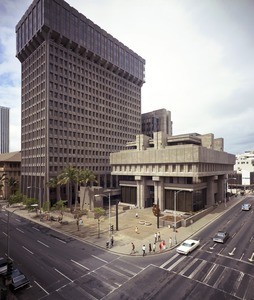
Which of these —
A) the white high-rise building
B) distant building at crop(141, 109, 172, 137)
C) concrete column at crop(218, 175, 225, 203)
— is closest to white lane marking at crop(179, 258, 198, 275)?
concrete column at crop(218, 175, 225, 203)

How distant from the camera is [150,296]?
75.8 feet

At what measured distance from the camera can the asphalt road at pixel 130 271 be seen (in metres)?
23.9

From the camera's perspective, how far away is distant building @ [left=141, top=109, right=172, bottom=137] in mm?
145000

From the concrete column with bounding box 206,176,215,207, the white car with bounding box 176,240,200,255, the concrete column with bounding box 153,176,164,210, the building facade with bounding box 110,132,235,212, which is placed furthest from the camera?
the concrete column with bounding box 206,176,215,207

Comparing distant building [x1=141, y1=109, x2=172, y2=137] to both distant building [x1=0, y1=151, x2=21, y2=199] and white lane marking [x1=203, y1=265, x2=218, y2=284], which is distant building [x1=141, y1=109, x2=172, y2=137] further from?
white lane marking [x1=203, y1=265, x2=218, y2=284]

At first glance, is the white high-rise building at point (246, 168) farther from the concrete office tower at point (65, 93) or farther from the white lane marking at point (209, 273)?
the white lane marking at point (209, 273)

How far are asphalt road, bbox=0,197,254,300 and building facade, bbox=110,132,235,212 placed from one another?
21949 mm

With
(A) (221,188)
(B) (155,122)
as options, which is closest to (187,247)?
(A) (221,188)

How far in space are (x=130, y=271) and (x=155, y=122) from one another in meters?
123

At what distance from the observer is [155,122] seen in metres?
146

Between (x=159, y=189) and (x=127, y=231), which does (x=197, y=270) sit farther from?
(x=159, y=189)

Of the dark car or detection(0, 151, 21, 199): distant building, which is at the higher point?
detection(0, 151, 21, 199): distant building

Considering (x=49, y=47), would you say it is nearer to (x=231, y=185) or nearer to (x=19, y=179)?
(x=19, y=179)

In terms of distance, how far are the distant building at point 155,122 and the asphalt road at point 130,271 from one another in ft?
350
